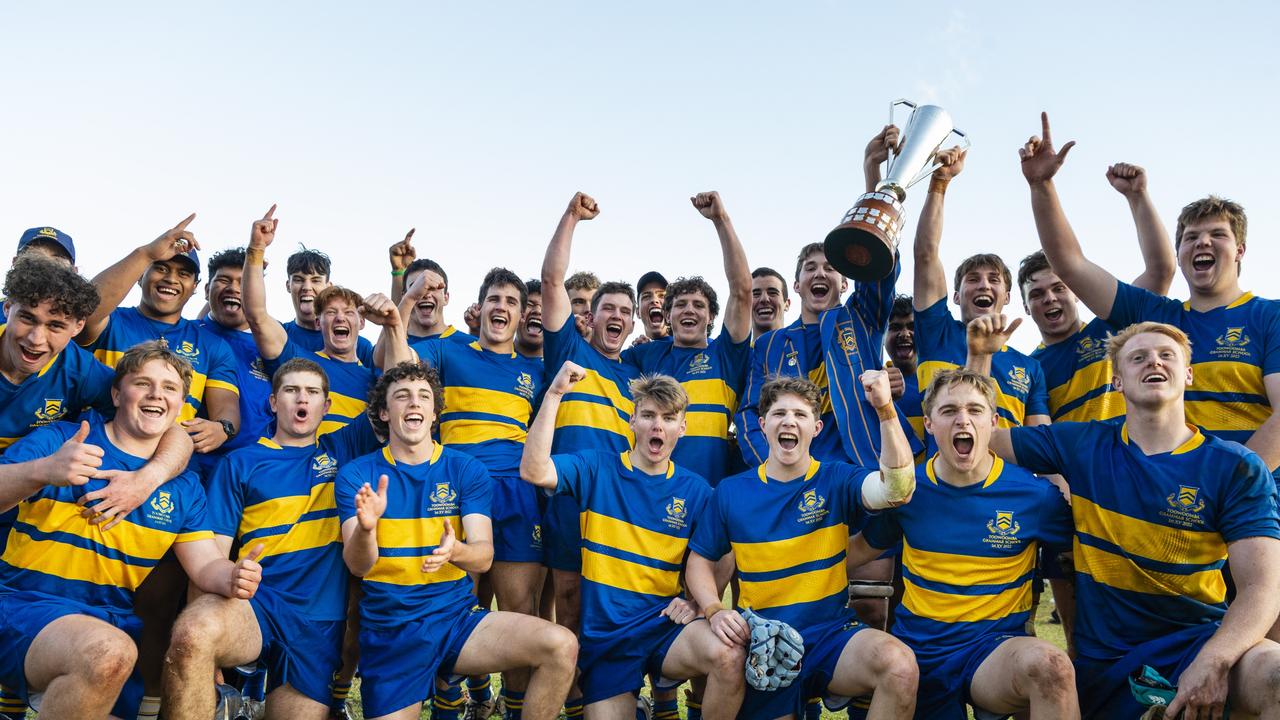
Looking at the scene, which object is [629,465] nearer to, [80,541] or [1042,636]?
[80,541]

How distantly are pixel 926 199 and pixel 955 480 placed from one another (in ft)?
6.47

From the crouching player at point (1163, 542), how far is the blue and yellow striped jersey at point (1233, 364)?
0.63m

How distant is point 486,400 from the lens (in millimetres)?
5848

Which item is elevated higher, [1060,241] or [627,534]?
[1060,241]

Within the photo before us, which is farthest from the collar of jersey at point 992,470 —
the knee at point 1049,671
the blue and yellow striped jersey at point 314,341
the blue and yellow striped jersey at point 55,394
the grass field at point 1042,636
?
the blue and yellow striped jersey at point 55,394

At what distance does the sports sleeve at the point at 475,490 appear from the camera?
16.2 ft

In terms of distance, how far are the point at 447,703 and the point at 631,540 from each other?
150 centimetres

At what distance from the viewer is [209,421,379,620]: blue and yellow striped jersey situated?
4.84 m

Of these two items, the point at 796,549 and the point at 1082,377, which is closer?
the point at 796,549

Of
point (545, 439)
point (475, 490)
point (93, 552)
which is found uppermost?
point (545, 439)

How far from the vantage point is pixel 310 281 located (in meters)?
6.77

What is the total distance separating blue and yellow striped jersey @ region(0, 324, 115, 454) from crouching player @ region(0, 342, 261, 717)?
0.52ft

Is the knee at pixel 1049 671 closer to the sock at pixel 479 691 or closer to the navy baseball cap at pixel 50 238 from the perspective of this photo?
the sock at pixel 479 691

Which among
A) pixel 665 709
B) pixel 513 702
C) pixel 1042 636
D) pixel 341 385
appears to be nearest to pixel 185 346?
pixel 341 385
